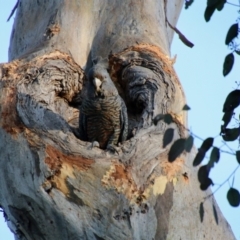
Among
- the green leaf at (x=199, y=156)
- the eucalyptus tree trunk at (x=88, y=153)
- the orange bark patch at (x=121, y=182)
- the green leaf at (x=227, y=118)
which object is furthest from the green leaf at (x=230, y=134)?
the orange bark patch at (x=121, y=182)

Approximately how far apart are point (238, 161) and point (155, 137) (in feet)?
4.20

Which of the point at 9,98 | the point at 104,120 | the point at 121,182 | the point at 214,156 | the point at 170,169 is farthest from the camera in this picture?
the point at 104,120

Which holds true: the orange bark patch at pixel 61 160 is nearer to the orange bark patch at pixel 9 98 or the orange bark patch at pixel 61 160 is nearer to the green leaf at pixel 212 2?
the orange bark patch at pixel 9 98

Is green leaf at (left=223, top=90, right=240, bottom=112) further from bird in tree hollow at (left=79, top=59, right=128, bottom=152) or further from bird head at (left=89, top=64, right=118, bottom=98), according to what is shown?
bird head at (left=89, top=64, right=118, bottom=98)

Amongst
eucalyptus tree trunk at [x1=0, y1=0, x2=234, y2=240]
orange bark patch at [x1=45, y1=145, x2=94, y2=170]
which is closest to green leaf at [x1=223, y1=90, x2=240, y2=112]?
eucalyptus tree trunk at [x1=0, y1=0, x2=234, y2=240]

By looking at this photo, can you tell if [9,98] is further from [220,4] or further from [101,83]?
[220,4]

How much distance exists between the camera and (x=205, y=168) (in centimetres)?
281

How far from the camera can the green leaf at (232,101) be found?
2898 mm

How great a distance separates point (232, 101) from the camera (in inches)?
115

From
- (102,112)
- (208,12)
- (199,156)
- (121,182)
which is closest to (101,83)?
(102,112)

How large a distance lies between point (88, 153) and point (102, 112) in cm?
68

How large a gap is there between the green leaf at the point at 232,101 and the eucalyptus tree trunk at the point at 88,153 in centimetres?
74

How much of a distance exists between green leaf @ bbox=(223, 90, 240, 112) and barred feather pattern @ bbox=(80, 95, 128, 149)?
148cm

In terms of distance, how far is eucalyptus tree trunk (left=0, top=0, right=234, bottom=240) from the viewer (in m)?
3.81
